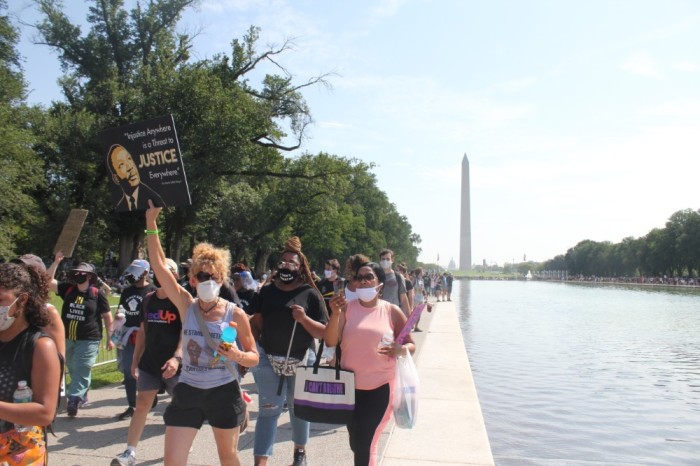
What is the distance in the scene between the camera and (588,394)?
32.9 feet

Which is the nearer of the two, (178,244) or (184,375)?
(184,375)

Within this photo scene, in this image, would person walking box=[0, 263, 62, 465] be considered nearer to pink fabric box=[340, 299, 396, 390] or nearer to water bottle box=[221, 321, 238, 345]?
water bottle box=[221, 321, 238, 345]

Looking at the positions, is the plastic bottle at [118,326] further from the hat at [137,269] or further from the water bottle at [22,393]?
the water bottle at [22,393]

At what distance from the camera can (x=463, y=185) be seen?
4498 inches

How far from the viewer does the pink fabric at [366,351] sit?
4.52 m

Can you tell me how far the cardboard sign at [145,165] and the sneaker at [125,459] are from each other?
198cm

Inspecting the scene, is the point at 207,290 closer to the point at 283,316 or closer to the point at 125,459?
the point at 283,316

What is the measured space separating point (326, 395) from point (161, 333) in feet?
5.87

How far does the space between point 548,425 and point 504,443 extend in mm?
1130

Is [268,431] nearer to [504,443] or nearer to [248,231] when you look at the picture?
[504,443]

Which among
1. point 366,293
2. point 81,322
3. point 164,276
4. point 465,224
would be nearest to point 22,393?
point 164,276

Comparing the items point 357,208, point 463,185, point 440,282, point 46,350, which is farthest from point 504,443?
point 463,185

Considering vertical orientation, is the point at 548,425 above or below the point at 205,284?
below

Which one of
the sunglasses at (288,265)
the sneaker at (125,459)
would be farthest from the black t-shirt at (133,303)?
the sunglasses at (288,265)
